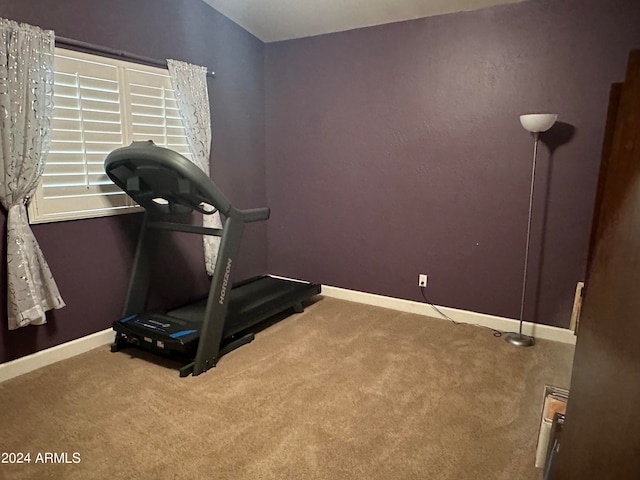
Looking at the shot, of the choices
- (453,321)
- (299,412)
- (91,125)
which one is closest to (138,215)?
(91,125)

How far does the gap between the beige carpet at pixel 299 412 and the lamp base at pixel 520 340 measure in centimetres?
7

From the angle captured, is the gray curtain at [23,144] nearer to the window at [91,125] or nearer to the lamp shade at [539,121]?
the window at [91,125]

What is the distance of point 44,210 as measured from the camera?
102 inches

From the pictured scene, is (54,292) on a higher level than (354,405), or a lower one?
higher

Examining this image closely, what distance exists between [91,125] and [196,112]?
0.85 metres

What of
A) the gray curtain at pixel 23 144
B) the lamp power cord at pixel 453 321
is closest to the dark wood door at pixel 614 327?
the lamp power cord at pixel 453 321

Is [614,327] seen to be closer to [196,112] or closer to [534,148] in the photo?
[534,148]

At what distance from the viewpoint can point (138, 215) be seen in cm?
317

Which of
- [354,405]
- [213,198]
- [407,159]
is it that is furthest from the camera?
[407,159]

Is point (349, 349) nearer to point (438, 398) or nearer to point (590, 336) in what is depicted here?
point (438, 398)

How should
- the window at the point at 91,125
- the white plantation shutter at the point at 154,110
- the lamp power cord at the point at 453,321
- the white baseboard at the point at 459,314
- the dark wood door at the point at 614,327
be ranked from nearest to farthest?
the dark wood door at the point at 614,327
the window at the point at 91,125
the white plantation shutter at the point at 154,110
the white baseboard at the point at 459,314
the lamp power cord at the point at 453,321

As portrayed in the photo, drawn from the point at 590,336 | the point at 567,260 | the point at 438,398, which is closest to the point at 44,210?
the point at 438,398

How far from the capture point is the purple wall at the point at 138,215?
2.62 meters

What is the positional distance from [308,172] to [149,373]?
2248 mm
